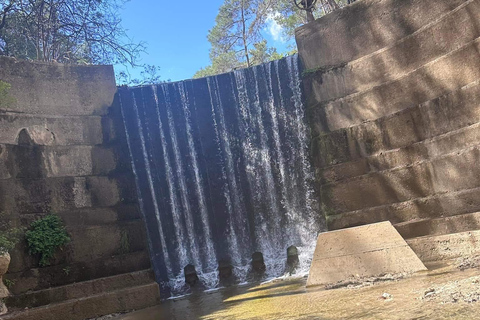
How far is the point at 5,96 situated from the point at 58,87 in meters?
1.31

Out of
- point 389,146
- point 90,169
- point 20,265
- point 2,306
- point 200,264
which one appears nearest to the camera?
point 2,306

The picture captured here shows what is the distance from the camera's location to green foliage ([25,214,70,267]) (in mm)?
8836

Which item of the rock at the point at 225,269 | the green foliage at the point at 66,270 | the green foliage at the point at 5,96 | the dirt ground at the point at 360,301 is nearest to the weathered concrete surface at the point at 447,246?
the dirt ground at the point at 360,301

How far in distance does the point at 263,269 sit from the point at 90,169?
466 centimetres

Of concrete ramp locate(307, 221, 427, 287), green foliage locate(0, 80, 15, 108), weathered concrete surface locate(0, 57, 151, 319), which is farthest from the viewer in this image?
green foliage locate(0, 80, 15, 108)

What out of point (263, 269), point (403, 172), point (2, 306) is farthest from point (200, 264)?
point (403, 172)

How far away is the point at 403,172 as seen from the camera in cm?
898

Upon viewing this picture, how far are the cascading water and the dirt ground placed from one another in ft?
7.81

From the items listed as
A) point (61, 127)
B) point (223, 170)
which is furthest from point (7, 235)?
point (223, 170)

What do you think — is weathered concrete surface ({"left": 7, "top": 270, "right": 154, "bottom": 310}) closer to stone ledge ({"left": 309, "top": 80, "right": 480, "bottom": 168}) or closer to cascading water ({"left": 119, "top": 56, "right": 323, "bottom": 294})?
cascading water ({"left": 119, "top": 56, "right": 323, "bottom": 294})

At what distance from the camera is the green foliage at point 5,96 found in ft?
30.6

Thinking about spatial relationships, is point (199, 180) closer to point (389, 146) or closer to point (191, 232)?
point (191, 232)

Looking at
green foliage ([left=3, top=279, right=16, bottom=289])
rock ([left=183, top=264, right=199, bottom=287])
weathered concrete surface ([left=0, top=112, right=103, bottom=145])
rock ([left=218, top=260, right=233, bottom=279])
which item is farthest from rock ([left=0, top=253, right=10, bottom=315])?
rock ([left=218, top=260, right=233, bottom=279])

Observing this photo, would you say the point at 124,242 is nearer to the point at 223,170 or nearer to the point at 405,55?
the point at 223,170
